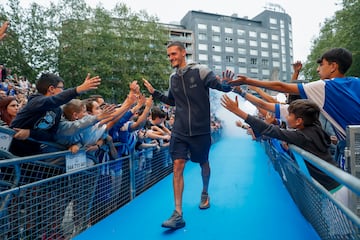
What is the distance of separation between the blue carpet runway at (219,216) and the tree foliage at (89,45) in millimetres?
18975

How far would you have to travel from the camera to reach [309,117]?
1932mm

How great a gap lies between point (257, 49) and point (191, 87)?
61.9 m

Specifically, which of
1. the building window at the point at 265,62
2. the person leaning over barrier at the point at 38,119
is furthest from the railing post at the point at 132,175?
the building window at the point at 265,62

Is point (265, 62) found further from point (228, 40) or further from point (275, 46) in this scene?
point (228, 40)

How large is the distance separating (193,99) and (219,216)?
1202mm

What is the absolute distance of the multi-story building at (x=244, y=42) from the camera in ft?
178

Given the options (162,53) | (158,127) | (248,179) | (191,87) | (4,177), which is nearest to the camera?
(4,177)

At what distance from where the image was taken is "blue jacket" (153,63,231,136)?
259 centimetres

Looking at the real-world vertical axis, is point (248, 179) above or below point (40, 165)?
below

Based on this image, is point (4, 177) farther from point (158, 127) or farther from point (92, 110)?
point (158, 127)

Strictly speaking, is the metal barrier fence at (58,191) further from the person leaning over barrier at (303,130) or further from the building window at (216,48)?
the building window at (216,48)

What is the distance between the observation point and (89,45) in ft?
75.6

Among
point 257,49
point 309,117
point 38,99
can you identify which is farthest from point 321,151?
point 257,49

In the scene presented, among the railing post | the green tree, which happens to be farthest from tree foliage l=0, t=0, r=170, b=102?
the railing post
